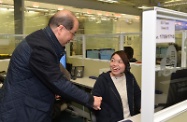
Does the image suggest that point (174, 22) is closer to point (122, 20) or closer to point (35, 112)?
point (35, 112)

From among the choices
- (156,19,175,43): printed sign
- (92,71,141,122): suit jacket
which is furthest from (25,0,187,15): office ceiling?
(156,19,175,43): printed sign

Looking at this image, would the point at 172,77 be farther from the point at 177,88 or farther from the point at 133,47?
the point at 133,47

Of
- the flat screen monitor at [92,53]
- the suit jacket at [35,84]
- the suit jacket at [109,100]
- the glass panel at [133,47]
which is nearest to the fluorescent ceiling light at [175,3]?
the glass panel at [133,47]

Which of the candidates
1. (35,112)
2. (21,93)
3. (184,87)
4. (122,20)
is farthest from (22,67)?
(122,20)

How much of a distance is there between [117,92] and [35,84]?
85 cm

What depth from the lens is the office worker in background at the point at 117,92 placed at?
6.29ft

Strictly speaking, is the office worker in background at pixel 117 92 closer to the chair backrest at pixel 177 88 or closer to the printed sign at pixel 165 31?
the chair backrest at pixel 177 88

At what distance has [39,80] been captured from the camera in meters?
1.33

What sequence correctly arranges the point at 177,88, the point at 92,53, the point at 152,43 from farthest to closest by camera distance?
the point at 92,53
the point at 177,88
the point at 152,43

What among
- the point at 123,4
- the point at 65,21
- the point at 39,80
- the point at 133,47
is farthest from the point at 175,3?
the point at 39,80

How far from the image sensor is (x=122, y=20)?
29.6 feet

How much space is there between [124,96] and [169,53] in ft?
2.13

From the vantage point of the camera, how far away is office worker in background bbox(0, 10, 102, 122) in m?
1.25

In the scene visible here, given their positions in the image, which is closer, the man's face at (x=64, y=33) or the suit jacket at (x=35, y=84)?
the suit jacket at (x=35, y=84)
